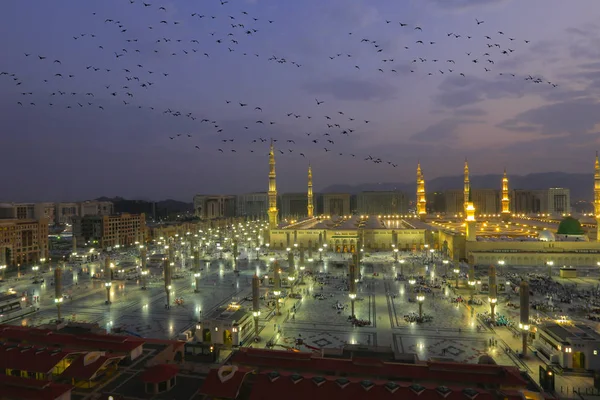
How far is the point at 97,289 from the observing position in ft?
124

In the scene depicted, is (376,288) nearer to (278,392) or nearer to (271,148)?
(278,392)

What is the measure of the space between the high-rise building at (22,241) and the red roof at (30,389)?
44429mm

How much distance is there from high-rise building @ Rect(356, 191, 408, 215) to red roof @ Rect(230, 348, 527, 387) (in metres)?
140

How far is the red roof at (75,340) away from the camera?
17766 millimetres

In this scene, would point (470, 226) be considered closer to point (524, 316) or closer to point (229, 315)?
point (524, 316)

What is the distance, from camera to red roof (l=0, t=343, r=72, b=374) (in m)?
16.0

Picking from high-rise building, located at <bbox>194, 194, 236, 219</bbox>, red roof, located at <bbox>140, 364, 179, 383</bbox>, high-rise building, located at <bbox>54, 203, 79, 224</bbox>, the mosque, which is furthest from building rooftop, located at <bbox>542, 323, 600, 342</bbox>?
high-rise building, located at <bbox>194, 194, 236, 219</bbox>

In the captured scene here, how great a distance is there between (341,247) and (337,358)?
161 ft

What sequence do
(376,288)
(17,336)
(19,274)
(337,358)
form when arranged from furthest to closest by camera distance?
(19,274)
(376,288)
(17,336)
(337,358)

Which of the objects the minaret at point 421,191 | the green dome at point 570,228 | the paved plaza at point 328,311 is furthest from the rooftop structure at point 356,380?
the minaret at point 421,191

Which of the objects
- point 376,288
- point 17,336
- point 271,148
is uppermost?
point 271,148

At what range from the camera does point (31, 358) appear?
Result: 53.9 feet

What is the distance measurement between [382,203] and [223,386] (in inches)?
5830

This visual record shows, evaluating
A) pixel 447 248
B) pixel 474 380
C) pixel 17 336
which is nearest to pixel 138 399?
pixel 17 336
